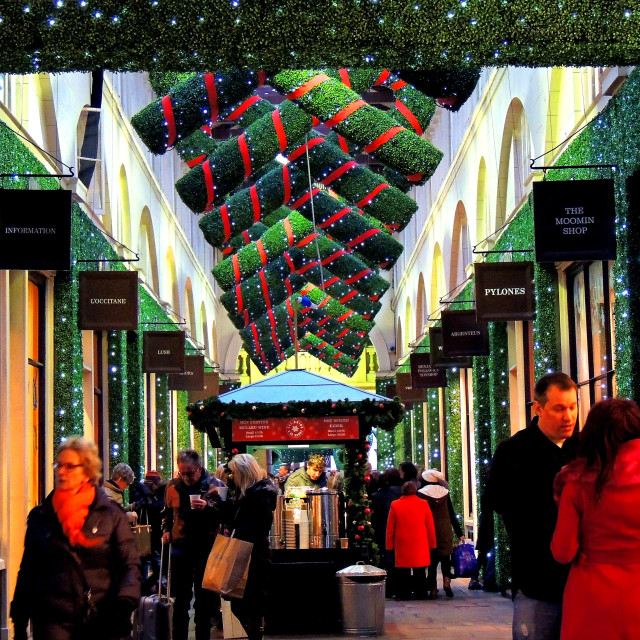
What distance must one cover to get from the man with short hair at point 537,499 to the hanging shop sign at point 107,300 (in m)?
9.45

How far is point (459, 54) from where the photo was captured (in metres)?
7.45

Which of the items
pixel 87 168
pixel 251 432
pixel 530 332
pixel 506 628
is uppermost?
pixel 87 168

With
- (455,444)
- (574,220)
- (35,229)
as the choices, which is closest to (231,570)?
(35,229)

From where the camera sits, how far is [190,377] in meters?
24.4

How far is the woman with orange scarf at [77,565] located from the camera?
511 centimetres

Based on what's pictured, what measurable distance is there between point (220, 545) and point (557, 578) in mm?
4413

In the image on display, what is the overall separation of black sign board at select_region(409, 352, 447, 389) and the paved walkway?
22.1 ft

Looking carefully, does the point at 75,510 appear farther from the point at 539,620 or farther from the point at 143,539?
the point at 143,539

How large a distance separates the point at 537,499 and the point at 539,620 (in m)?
0.44

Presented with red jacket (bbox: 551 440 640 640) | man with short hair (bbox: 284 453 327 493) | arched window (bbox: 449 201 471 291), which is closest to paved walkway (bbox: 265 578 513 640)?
man with short hair (bbox: 284 453 327 493)

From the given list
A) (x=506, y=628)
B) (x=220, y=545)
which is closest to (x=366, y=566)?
(x=506, y=628)

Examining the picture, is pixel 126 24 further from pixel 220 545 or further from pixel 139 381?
pixel 139 381

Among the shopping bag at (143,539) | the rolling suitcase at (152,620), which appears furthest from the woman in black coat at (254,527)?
the shopping bag at (143,539)

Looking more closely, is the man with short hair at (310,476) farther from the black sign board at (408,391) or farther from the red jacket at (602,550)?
the red jacket at (602,550)
